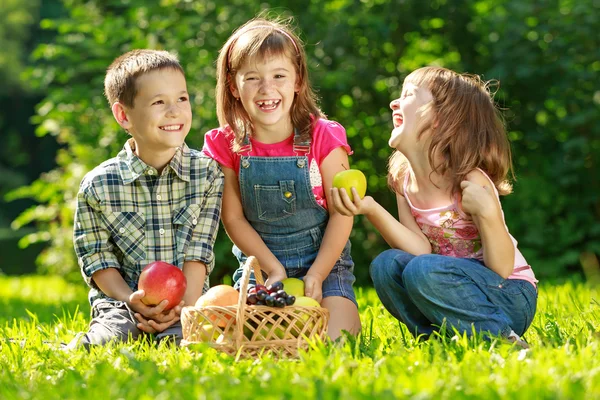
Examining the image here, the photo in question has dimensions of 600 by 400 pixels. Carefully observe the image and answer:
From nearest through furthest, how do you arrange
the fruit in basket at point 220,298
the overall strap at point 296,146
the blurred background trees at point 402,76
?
the fruit in basket at point 220,298 → the overall strap at point 296,146 → the blurred background trees at point 402,76

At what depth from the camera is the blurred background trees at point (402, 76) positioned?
771 cm

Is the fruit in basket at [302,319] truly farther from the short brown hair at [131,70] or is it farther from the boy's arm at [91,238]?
the short brown hair at [131,70]

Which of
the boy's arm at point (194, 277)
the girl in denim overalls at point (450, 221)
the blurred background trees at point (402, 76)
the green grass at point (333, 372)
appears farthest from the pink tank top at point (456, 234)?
the blurred background trees at point (402, 76)

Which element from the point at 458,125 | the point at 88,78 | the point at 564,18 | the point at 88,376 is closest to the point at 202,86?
the point at 88,78

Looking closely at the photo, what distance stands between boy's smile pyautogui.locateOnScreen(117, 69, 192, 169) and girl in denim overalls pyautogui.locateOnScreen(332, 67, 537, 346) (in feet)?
3.41

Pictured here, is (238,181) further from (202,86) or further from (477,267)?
(202,86)

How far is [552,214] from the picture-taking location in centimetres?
787

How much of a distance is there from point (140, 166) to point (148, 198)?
6.6 inches

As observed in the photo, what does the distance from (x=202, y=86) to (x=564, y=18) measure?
3572 mm

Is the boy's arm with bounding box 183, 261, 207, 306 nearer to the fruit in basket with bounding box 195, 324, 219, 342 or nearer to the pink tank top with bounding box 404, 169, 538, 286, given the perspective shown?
the fruit in basket with bounding box 195, 324, 219, 342

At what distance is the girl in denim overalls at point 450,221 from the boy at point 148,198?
96cm

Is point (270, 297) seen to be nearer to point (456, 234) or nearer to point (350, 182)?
point (350, 182)

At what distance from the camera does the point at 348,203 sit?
10.8ft

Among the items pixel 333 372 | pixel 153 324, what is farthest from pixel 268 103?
pixel 333 372
